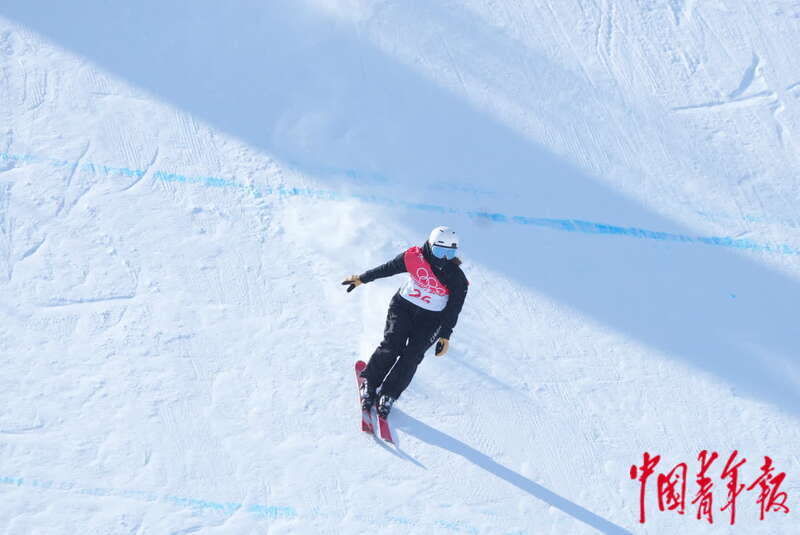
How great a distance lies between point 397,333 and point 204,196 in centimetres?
189

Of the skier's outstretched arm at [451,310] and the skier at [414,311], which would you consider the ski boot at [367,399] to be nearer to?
the skier at [414,311]

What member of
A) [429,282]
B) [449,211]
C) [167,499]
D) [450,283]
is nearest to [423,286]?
[429,282]

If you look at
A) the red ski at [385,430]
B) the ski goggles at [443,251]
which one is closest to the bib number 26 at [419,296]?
the ski goggles at [443,251]

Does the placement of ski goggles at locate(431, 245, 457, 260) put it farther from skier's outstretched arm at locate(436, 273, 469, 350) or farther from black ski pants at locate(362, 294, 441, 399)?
black ski pants at locate(362, 294, 441, 399)

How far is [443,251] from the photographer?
18.5 feet

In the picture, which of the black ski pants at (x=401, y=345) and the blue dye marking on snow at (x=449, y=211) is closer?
the black ski pants at (x=401, y=345)

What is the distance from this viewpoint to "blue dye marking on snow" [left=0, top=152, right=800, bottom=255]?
6961 mm

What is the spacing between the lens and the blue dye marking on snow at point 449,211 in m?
6.96

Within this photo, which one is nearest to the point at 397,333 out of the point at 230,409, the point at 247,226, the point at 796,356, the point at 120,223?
the point at 230,409

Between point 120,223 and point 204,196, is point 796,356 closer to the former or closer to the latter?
point 204,196

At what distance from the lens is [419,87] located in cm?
752

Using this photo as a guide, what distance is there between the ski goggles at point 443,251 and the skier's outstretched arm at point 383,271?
238mm

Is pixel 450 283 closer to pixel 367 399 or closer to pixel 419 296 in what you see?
pixel 419 296

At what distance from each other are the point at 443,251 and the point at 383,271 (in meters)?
0.43
